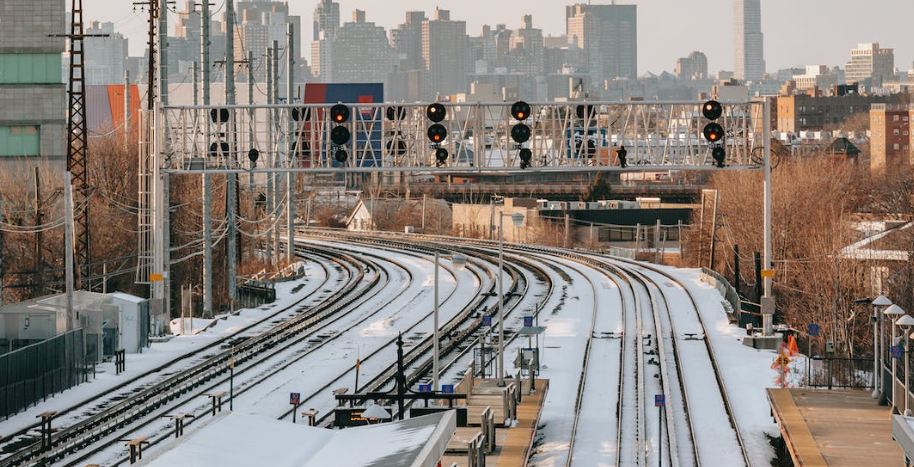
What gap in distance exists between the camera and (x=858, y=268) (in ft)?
167

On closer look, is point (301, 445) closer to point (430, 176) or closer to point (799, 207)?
point (799, 207)

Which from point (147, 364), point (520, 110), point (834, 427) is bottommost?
point (834, 427)

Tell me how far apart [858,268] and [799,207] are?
20.9 m

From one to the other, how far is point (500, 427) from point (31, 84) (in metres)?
39.7

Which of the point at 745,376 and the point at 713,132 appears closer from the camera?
the point at 713,132

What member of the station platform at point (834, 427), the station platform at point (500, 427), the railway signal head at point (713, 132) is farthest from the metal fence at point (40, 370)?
the railway signal head at point (713, 132)

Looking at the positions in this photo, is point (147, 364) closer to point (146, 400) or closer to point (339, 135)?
point (146, 400)

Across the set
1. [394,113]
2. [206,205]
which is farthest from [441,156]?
[206,205]

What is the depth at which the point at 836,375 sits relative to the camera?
34406 mm

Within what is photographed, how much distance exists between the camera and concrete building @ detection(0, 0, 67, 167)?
198ft

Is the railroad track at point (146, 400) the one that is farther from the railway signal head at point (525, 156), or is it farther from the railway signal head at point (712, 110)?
the railway signal head at point (712, 110)

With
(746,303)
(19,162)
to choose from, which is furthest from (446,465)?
(19,162)

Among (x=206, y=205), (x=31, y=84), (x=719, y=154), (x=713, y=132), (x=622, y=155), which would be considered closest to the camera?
(x=713, y=132)

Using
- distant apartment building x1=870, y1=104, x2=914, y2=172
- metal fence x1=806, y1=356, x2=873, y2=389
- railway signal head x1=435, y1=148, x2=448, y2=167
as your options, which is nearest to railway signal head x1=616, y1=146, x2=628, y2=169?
railway signal head x1=435, y1=148, x2=448, y2=167
